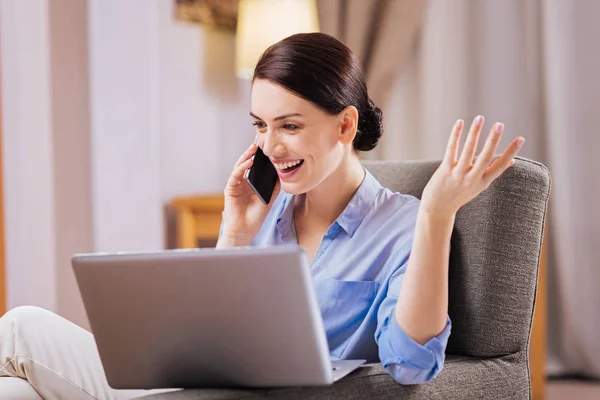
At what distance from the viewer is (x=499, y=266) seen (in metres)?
1.39

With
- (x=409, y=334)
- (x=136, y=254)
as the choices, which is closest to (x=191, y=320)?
(x=136, y=254)

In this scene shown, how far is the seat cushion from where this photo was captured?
109 cm

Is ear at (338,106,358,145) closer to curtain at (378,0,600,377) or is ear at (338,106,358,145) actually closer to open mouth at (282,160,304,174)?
open mouth at (282,160,304,174)

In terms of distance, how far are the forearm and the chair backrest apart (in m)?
0.20

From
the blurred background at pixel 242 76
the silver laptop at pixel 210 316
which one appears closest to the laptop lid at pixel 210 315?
the silver laptop at pixel 210 316

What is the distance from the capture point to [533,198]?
4.64ft

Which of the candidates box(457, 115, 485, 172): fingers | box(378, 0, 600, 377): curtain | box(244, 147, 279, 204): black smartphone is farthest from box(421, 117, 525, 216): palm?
box(378, 0, 600, 377): curtain

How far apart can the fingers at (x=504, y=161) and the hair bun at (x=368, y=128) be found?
0.49 meters

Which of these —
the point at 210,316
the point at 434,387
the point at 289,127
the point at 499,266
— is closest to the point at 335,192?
the point at 289,127

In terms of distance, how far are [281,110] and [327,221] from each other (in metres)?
0.24

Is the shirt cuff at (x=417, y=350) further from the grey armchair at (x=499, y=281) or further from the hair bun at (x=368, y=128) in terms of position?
the hair bun at (x=368, y=128)

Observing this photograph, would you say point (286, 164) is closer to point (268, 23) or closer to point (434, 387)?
point (434, 387)

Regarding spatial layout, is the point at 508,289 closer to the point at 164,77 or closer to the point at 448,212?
the point at 448,212

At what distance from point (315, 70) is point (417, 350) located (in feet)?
1.69
